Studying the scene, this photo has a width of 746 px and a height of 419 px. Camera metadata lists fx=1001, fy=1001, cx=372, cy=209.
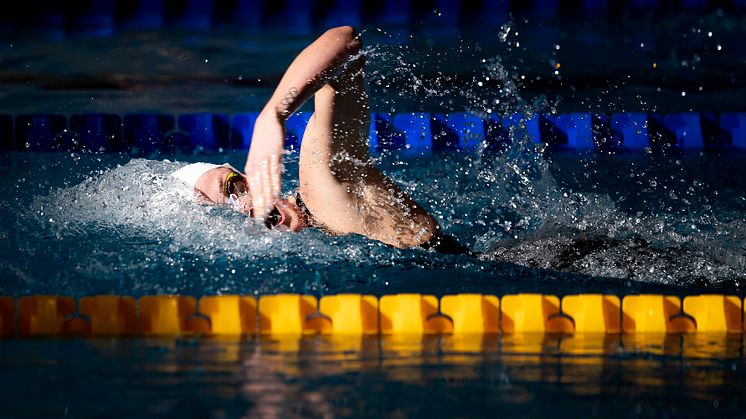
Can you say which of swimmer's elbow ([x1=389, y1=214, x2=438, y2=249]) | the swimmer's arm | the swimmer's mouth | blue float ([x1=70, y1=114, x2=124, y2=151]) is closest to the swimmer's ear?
the swimmer's mouth

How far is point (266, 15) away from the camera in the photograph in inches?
302

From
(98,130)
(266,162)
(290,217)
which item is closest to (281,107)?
(266,162)

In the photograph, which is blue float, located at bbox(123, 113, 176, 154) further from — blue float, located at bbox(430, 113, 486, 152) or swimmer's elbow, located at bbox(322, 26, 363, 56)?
swimmer's elbow, located at bbox(322, 26, 363, 56)

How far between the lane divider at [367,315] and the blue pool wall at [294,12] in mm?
4669

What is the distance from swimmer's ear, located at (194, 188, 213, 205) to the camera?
350cm

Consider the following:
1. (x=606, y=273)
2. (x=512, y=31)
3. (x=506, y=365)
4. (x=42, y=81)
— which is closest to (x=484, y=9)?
(x=512, y=31)

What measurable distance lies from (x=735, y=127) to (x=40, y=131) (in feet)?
15.7

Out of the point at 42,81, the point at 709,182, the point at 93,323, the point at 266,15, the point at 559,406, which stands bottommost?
the point at 559,406

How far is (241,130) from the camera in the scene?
266 inches

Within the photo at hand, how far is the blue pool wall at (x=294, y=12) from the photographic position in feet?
24.8

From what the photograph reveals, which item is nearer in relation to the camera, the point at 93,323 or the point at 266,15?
the point at 93,323

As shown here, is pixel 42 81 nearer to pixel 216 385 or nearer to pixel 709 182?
pixel 709 182

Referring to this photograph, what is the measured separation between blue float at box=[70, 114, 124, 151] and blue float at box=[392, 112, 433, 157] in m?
1.88

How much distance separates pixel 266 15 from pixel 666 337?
→ 5290 mm
